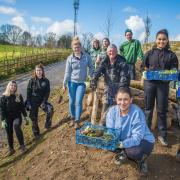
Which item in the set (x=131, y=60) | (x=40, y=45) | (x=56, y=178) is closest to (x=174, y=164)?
(x=56, y=178)

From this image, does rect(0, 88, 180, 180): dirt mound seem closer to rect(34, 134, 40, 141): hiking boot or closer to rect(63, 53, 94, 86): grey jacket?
rect(34, 134, 40, 141): hiking boot

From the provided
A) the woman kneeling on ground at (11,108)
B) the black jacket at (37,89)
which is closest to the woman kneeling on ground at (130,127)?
the woman kneeling on ground at (11,108)

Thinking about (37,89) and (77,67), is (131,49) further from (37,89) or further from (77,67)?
(37,89)

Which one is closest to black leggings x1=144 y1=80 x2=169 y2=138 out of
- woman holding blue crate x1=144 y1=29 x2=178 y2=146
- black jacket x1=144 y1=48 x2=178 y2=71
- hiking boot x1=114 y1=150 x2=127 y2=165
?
woman holding blue crate x1=144 y1=29 x2=178 y2=146

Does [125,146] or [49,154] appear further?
[49,154]

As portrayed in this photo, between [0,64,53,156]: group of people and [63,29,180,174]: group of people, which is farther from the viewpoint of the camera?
[0,64,53,156]: group of people

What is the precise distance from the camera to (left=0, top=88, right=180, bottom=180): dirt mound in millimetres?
6009

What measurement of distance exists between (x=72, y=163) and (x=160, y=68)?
2320 mm

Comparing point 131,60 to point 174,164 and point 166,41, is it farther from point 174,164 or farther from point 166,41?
point 174,164

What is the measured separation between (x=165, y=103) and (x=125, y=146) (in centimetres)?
160

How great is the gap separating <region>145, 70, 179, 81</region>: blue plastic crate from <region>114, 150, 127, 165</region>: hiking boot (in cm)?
151

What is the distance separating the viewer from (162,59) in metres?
6.46

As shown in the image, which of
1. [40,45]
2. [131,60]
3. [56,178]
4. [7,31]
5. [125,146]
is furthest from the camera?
[7,31]

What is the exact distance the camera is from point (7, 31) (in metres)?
108
